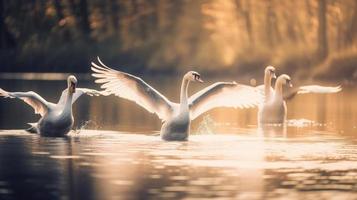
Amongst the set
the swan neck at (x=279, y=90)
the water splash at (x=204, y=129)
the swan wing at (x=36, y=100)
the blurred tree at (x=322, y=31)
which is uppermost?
the blurred tree at (x=322, y=31)

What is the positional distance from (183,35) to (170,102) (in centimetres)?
5153

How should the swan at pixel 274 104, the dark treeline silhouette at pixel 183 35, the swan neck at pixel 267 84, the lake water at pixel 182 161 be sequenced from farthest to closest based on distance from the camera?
the dark treeline silhouette at pixel 183 35 < the swan neck at pixel 267 84 < the swan at pixel 274 104 < the lake water at pixel 182 161

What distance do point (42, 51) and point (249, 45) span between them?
16.7 m

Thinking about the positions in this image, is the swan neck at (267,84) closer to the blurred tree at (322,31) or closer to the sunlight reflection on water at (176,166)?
the sunlight reflection on water at (176,166)

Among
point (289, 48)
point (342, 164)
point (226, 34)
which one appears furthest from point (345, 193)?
point (226, 34)

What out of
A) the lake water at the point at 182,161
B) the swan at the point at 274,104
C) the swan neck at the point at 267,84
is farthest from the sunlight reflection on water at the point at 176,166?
the swan neck at the point at 267,84

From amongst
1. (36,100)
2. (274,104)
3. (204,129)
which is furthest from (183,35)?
(36,100)

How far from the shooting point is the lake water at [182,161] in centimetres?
1998

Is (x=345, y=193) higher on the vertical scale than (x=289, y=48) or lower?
lower

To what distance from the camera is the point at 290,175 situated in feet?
72.1

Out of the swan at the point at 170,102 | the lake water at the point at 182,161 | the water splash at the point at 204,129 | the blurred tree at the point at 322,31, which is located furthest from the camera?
the blurred tree at the point at 322,31

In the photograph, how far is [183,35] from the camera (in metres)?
79.9

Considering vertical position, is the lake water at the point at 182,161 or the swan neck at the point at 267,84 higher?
the swan neck at the point at 267,84

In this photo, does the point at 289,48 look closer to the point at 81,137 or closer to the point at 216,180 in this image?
the point at 81,137
